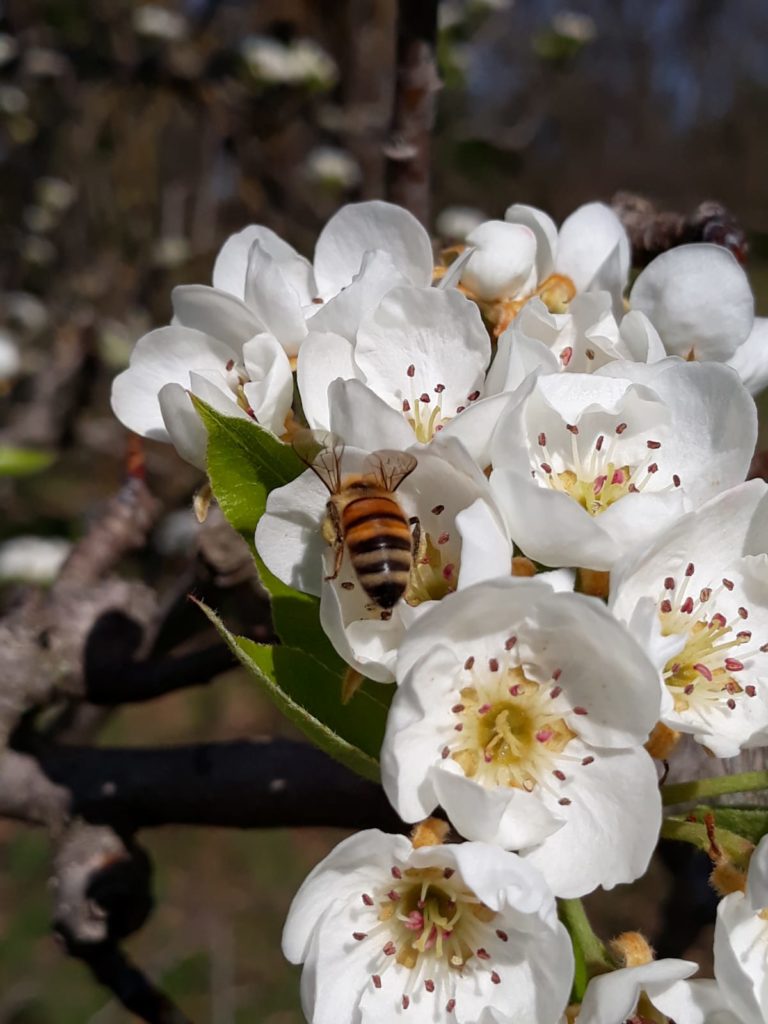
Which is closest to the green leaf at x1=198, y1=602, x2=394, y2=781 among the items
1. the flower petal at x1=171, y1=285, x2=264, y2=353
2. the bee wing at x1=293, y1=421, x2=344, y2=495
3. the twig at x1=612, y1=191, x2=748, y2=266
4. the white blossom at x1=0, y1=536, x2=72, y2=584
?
the bee wing at x1=293, y1=421, x2=344, y2=495

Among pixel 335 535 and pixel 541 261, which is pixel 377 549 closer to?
pixel 335 535

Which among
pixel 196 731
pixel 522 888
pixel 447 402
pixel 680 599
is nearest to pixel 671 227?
pixel 447 402

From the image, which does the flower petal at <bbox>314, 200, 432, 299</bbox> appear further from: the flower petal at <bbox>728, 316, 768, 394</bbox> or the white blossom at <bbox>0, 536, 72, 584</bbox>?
the white blossom at <bbox>0, 536, 72, 584</bbox>

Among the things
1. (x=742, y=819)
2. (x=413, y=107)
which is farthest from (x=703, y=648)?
(x=413, y=107)

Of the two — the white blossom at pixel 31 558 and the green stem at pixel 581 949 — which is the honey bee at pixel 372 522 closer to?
the green stem at pixel 581 949

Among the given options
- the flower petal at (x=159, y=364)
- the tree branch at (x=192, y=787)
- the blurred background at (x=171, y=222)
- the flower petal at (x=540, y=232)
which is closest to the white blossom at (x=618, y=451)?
the flower petal at (x=540, y=232)

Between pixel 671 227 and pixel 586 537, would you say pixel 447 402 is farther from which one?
pixel 671 227
